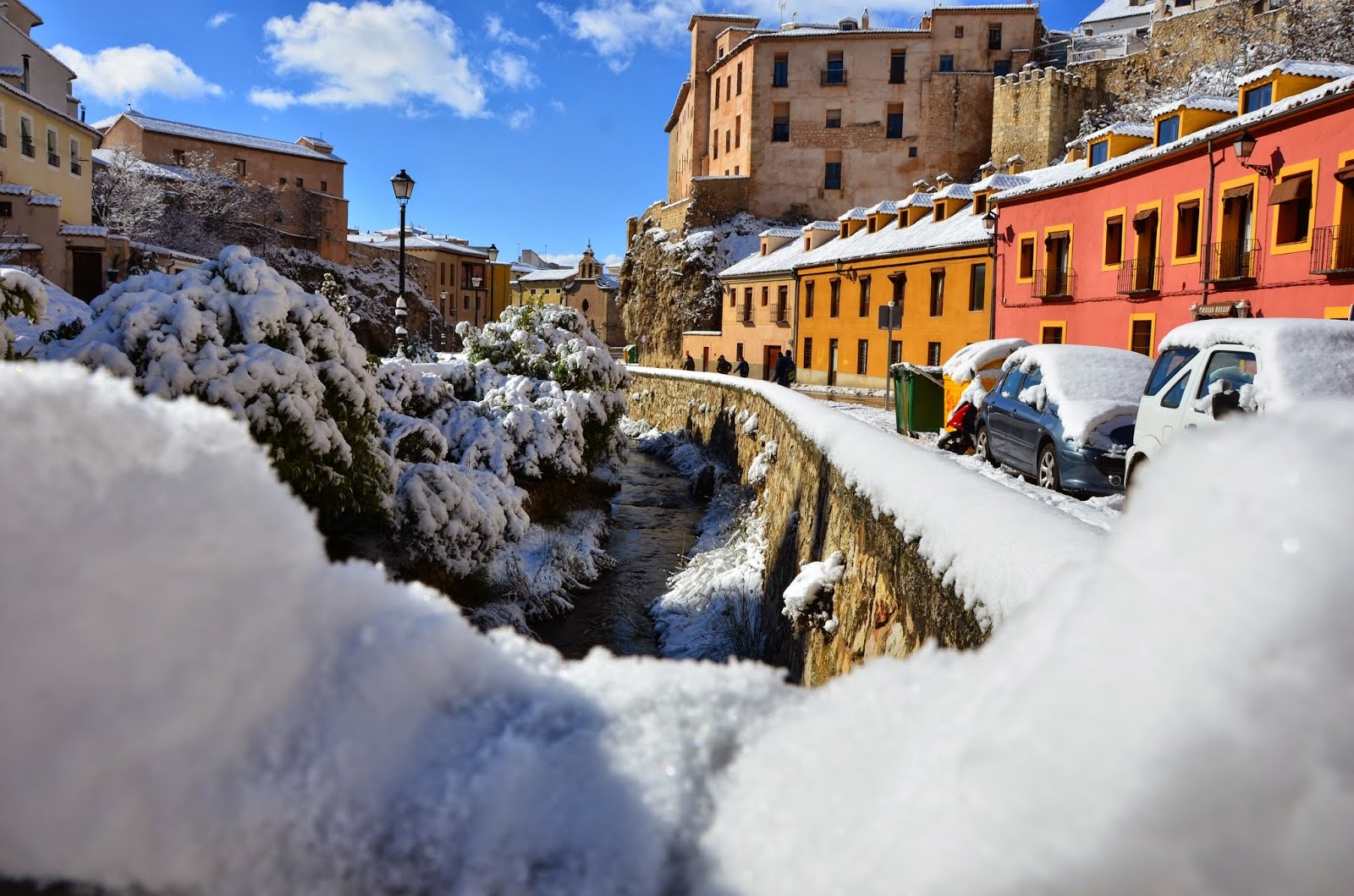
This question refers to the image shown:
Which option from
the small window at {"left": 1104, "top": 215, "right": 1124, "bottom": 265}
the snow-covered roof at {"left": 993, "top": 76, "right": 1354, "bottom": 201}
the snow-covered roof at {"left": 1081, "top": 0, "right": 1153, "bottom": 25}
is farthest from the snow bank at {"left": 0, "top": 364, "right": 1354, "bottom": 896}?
the snow-covered roof at {"left": 1081, "top": 0, "right": 1153, "bottom": 25}

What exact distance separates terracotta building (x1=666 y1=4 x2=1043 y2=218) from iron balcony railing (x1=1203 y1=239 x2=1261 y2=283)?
3164cm

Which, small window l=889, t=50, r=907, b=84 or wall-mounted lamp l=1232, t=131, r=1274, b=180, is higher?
small window l=889, t=50, r=907, b=84

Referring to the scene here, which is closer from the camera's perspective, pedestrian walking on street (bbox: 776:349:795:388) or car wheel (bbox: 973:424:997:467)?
car wheel (bbox: 973:424:997:467)

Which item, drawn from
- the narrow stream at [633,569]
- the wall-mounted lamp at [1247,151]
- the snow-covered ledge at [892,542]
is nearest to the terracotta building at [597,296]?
the narrow stream at [633,569]

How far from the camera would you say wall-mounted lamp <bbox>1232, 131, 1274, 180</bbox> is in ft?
55.3

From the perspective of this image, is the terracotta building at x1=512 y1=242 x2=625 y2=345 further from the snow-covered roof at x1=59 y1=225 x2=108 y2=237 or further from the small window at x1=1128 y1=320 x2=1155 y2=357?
the small window at x1=1128 y1=320 x2=1155 y2=357

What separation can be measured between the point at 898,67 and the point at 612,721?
54.0 meters

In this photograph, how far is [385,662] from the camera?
44.6 inches

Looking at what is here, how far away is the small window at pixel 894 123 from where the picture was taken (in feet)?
162

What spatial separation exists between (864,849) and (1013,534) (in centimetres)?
283

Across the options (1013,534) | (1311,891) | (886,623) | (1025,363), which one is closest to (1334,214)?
(1025,363)

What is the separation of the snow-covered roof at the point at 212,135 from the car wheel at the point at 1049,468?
178ft

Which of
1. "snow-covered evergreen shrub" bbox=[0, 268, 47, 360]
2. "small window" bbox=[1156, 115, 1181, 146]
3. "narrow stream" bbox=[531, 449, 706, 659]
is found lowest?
"narrow stream" bbox=[531, 449, 706, 659]

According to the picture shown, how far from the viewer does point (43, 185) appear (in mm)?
30375
